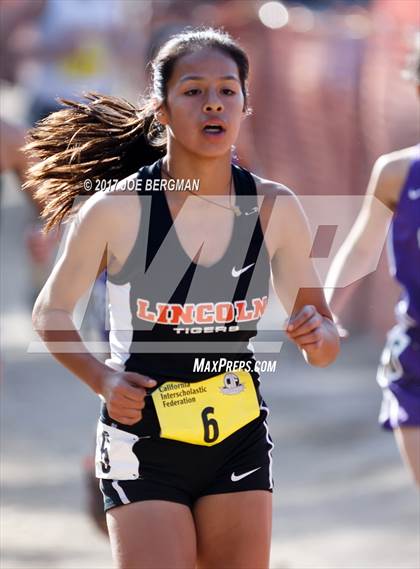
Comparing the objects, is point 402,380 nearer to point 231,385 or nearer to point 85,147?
point 231,385

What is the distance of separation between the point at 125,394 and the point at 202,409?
0.93ft

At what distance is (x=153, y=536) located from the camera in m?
3.28

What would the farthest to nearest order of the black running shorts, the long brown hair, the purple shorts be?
1. the purple shorts
2. the long brown hair
3. the black running shorts

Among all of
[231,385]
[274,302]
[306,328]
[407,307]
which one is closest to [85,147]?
[231,385]

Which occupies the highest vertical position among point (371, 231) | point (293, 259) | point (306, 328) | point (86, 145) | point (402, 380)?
point (86, 145)

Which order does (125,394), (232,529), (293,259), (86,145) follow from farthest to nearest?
(86,145), (293,259), (232,529), (125,394)

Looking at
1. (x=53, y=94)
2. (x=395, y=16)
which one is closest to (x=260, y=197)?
(x=53, y=94)

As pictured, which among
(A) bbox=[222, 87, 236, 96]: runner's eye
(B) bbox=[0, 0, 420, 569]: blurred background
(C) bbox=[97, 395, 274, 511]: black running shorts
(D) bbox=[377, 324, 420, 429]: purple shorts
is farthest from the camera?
(B) bbox=[0, 0, 420, 569]: blurred background

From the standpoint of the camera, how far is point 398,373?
13.6 feet

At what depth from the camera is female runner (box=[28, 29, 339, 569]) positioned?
3387mm

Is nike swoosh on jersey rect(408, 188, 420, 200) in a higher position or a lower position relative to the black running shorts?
higher

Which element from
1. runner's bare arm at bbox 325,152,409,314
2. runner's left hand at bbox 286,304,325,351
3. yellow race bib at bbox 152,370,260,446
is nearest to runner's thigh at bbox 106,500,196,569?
yellow race bib at bbox 152,370,260,446

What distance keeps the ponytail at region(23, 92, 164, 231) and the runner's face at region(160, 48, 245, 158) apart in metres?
0.31

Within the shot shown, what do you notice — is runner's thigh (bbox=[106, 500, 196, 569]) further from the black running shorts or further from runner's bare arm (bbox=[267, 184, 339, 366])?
runner's bare arm (bbox=[267, 184, 339, 366])
